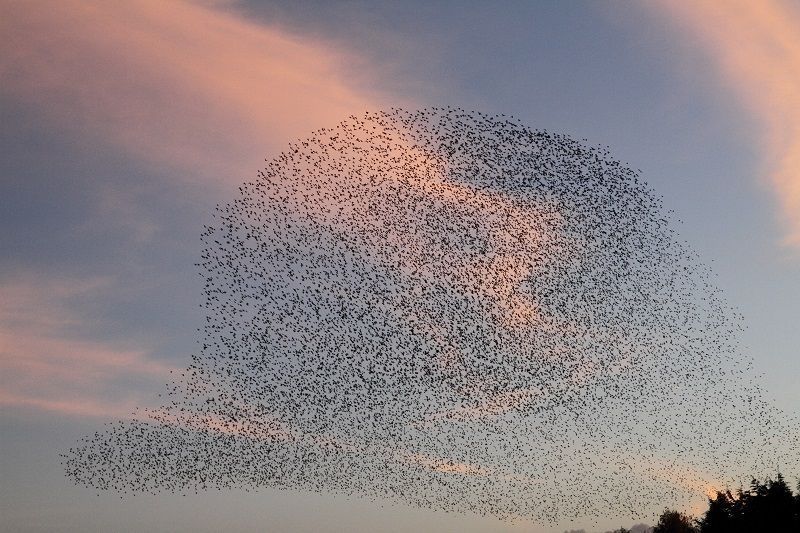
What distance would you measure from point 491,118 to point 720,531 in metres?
57.6

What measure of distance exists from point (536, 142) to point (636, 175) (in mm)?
6134

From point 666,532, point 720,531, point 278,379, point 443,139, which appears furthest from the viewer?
point 666,532

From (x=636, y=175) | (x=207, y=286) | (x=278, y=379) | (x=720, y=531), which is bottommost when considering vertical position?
(x=720, y=531)

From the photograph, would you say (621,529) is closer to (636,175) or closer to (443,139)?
(636,175)

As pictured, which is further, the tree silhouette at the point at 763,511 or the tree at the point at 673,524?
the tree at the point at 673,524

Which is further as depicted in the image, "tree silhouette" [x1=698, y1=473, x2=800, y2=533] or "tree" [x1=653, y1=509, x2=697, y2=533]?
"tree" [x1=653, y1=509, x2=697, y2=533]

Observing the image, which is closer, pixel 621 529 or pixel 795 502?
pixel 795 502

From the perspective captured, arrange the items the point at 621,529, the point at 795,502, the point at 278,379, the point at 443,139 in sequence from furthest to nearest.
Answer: the point at 621,529 < the point at 795,502 < the point at 278,379 < the point at 443,139

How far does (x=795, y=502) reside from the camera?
74.4m

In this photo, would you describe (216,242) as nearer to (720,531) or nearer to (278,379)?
(278,379)

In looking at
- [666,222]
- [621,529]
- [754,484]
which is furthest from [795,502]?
[621,529]

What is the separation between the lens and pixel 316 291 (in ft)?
163

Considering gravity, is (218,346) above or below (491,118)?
below

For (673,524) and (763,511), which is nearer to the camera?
(763,511)
